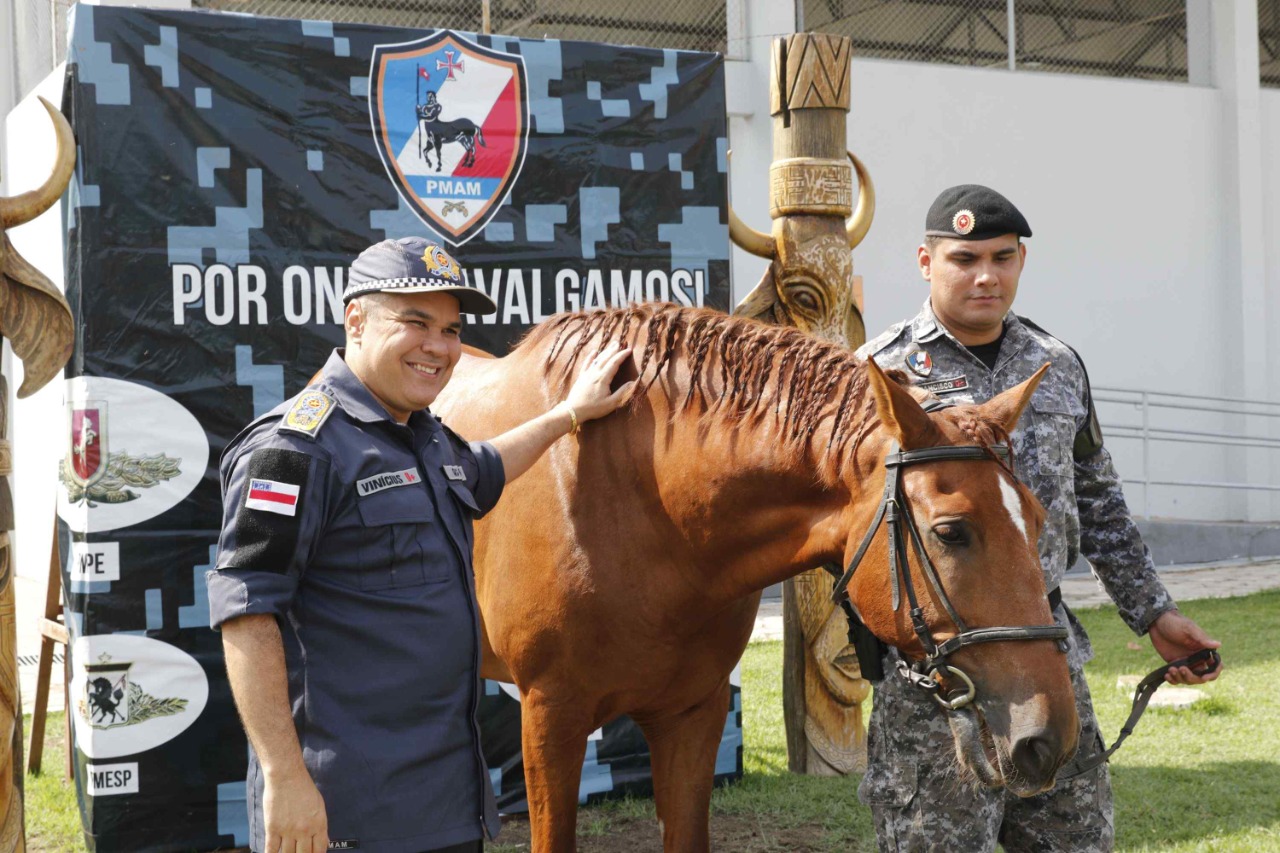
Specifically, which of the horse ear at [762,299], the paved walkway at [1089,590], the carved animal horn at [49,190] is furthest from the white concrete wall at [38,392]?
the horse ear at [762,299]

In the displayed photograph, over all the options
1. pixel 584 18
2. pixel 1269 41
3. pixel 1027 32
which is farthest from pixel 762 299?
pixel 1269 41

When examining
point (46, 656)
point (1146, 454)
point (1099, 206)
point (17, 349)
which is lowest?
point (46, 656)

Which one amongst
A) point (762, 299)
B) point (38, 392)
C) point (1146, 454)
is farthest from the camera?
point (1146, 454)

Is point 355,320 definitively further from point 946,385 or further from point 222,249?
point 222,249

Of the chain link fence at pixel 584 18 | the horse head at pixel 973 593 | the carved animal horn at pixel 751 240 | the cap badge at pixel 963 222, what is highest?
the chain link fence at pixel 584 18

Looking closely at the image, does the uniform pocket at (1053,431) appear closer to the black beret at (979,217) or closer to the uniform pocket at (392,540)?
the black beret at (979,217)

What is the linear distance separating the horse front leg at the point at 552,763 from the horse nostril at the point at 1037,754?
3.99 feet

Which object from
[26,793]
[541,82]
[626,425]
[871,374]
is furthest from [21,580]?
[871,374]

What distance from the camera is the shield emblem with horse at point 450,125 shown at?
4500mm

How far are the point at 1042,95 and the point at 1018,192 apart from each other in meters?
1.03

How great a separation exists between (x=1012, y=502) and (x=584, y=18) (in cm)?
1042

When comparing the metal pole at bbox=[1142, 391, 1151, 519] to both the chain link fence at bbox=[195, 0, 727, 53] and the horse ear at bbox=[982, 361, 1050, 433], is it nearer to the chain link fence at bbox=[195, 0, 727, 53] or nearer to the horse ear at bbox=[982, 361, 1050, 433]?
the chain link fence at bbox=[195, 0, 727, 53]

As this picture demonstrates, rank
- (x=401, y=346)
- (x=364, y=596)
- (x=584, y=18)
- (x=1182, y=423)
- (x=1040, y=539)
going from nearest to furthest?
(x=364, y=596) < (x=401, y=346) < (x=1040, y=539) < (x=584, y=18) < (x=1182, y=423)

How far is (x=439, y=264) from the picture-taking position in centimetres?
223
